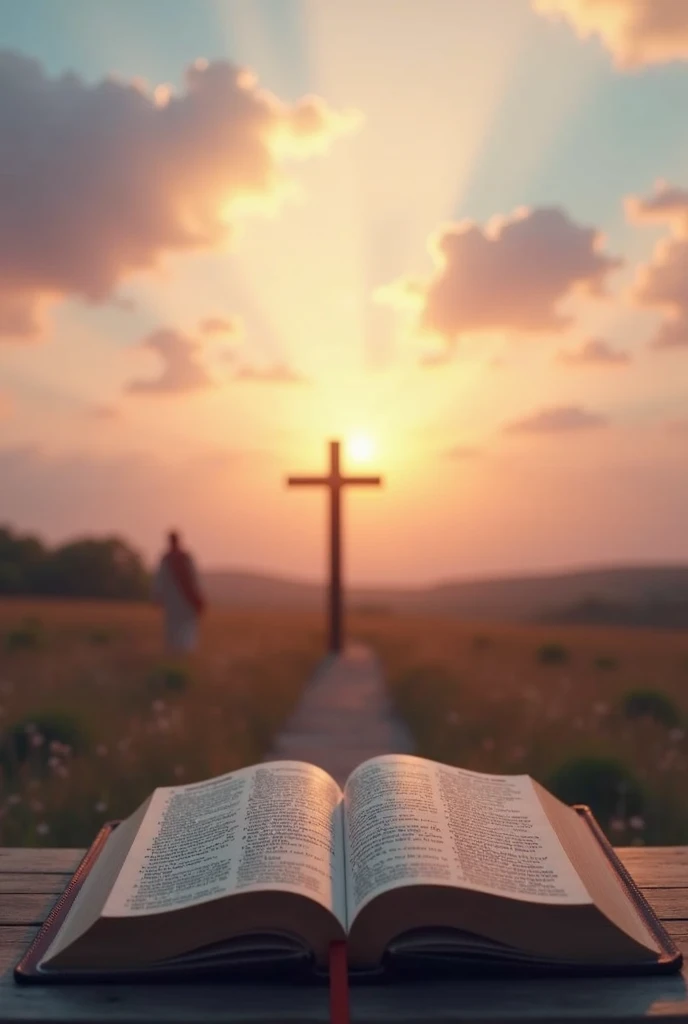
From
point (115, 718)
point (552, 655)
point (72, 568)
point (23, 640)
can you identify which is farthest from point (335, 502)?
point (72, 568)

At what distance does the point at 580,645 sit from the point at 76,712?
25.6ft

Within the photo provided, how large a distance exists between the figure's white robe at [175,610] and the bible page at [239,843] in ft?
30.1

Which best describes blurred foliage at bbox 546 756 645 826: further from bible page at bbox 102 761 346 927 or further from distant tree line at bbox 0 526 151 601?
distant tree line at bbox 0 526 151 601

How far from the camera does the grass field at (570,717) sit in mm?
5086

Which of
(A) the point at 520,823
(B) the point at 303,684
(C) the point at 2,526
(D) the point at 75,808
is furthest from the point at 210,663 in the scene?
(C) the point at 2,526

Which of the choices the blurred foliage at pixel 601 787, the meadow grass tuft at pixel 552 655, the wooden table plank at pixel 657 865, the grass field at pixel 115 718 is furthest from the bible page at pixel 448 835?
Answer: the meadow grass tuft at pixel 552 655

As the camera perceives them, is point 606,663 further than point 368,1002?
Yes

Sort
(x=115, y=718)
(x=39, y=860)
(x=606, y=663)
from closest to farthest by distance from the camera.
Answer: (x=39, y=860) < (x=115, y=718) < (x=606, y=663)

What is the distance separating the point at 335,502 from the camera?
494 inches

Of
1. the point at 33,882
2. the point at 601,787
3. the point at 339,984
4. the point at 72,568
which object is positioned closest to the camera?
the point at 339,984

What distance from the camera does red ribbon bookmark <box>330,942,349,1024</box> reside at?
1.45 m

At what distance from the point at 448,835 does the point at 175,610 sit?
9811 millimetres

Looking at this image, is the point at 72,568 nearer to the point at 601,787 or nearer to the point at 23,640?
the point at 23,640

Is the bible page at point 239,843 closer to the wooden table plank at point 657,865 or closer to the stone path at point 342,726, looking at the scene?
the wooden table plank at point 657,865
